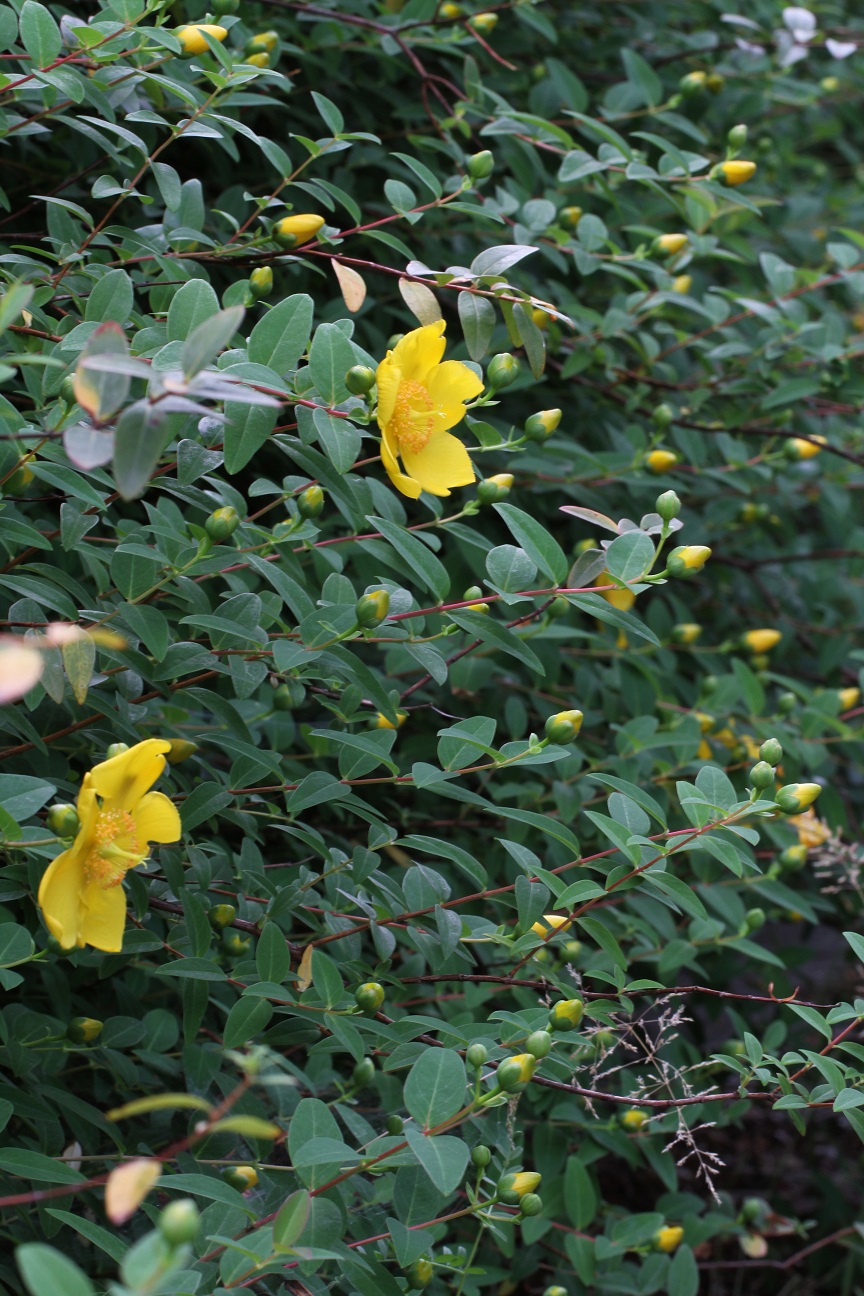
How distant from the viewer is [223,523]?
0.97 metres

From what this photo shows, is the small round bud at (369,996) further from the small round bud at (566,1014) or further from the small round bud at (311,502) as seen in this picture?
the small round bud at (311,502)

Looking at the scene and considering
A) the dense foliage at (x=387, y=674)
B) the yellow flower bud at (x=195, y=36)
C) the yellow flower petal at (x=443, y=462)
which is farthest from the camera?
the yellow flower bud at (x=195, y=36)

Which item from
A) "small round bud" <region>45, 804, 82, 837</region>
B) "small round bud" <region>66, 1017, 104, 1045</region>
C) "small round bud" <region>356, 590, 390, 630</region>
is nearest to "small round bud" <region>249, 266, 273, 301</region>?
"small round bud" <region>356, 590, 390, 630</region>

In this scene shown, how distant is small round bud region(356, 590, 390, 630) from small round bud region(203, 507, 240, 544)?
13 cm

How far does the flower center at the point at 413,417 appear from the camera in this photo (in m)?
1.00

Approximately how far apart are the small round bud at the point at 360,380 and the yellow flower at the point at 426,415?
21 mm

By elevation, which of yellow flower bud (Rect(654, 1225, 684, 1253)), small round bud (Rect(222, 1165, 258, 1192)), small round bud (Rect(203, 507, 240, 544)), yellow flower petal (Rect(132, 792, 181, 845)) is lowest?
yellow flower bud (Rect(654, 1225, 684, 1253))

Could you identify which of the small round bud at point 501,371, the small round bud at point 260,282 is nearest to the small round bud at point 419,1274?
the small round bud at point 501,371

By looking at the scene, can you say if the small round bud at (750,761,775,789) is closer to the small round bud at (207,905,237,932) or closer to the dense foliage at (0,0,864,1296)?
the dense foliage at (0,0,864,1296)

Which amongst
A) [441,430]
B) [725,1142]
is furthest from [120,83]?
[725,1142]

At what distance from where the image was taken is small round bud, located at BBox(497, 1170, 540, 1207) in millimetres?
933

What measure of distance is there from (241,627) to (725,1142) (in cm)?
183

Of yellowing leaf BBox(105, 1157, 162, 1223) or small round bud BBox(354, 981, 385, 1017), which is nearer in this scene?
yellowing leaf BBox(105, 1157, 162, 1223)

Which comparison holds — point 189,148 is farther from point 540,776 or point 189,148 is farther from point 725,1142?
point 725,1142
